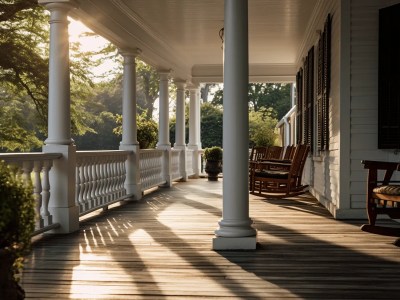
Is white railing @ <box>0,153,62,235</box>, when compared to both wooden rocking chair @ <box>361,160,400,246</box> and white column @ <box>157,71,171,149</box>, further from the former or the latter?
white column @ <box>157,71,171,149</box>

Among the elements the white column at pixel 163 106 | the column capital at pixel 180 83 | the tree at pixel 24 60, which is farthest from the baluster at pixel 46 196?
the tree at pixel 24 60

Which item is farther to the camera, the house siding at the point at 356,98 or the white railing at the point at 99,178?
the white railing at the point at 99,178

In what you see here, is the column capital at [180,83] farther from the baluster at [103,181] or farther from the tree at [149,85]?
the tree at [149,85]

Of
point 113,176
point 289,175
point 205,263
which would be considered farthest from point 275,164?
point 205,263

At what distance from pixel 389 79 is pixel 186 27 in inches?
178

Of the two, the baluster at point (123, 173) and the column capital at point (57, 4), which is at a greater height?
the column capital at point (57, 4)

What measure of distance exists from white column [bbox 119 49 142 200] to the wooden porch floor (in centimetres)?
251

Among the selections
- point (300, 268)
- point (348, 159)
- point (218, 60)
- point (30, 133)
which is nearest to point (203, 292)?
point (300, 268)

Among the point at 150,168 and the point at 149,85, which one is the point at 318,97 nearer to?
the point at 150,168

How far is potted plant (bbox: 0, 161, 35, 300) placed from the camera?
2033 mm

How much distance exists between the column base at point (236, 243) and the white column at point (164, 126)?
7319mm

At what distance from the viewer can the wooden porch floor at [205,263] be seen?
11.4ft

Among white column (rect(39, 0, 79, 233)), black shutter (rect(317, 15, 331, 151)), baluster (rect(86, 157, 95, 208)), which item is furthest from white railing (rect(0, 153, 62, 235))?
black shutter (rect(317, 15, 331, 151))

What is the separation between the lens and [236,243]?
4.85m
